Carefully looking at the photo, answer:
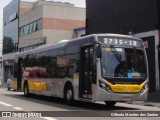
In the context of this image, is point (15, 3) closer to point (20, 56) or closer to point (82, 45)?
point (20, 56)

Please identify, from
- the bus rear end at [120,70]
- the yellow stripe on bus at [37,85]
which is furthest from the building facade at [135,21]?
the bus rear end at [120,70]

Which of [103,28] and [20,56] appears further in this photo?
[103,28]

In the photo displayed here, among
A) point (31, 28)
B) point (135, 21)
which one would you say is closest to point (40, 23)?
point (31, 28)

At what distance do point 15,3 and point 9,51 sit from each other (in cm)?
973

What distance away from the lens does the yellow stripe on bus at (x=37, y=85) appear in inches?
897

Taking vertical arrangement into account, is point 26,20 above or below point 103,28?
above

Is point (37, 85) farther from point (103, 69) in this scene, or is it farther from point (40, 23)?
point (40, 23)

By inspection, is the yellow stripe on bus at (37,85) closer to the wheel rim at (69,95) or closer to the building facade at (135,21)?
the wheel rim at (69,95)

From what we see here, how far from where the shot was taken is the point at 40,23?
62250 millimetres

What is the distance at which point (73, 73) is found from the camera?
18266 millimetres

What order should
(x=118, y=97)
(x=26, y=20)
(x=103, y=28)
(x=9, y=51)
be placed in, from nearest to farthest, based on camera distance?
1. (x=118, y=97)
2. (x=103, y=28)
3. (x=26, y=20)
4. (x=9, y=51)

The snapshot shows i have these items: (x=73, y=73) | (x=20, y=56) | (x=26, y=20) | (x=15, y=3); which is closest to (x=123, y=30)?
(x=20, y=56)

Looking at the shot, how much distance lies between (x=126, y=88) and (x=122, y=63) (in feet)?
3.47

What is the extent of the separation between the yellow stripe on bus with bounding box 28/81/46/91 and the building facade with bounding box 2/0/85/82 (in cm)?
3506
